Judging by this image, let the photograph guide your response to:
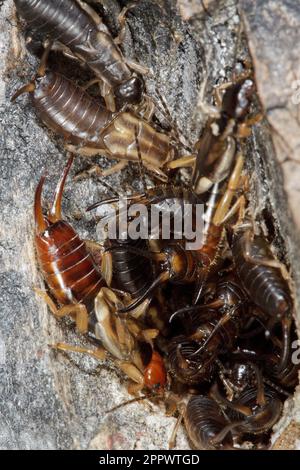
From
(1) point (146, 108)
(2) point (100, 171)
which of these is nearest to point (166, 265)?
(2) point (100, 171)

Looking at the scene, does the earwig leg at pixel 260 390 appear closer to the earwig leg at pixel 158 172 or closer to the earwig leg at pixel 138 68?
the earwig leg at pixel 158 172

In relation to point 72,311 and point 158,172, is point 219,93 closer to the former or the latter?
point 158,172

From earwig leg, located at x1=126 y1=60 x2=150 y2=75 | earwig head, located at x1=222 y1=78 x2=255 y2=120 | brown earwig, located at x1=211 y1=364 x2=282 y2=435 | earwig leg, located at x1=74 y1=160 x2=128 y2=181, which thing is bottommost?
brown earwig, located at x1=211 y1=364 x2=282 y2=435

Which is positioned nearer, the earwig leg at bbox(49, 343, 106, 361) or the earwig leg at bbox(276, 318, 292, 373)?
the earwig leg at bbox(276, 318, 292, 373)

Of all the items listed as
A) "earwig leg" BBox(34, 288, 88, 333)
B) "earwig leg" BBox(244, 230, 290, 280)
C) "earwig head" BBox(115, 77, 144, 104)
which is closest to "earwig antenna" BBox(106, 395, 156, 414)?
"earwig leg" BBox(34, 288, 88, 333)

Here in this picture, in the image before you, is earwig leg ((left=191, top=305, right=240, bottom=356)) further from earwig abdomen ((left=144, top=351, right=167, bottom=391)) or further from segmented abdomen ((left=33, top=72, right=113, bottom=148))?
segmented abdomen ((left=33, top=72, right=113, bottom=148))

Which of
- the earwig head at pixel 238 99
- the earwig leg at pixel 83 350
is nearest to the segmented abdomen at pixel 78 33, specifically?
the earwig head at pixel 238 99
